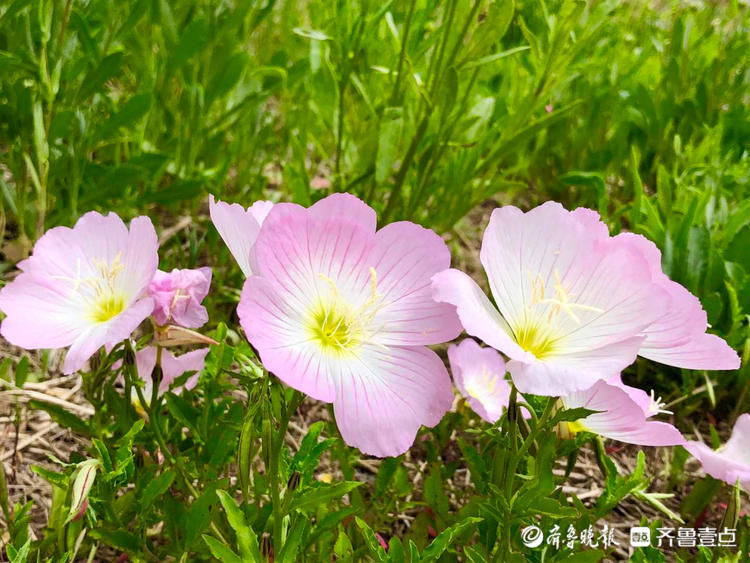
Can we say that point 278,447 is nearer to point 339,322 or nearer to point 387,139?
point 339,322

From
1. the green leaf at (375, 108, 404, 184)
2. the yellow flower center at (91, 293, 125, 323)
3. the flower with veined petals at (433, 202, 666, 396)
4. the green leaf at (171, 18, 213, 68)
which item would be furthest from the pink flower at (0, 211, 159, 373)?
the green leaf at (171, 18, 213, 68)

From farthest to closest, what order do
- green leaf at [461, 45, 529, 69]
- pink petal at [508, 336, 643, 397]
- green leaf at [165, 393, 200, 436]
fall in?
green leaf at [461, 45, 529, 69], green leaf at [165, 393, 200, 436], pink petal at [508, 336, 643, 397]

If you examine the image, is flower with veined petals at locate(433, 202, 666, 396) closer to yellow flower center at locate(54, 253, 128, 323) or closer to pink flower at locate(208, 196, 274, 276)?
pink flower at locate(208, 196, 274, 276)

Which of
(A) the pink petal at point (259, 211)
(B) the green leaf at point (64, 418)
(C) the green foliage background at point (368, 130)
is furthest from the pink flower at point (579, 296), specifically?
(B) the green leaf at point (64, 418)

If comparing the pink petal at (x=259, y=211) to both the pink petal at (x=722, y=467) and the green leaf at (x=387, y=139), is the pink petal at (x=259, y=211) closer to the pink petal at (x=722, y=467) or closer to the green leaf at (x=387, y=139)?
the pink petal at (x=722, y=467)

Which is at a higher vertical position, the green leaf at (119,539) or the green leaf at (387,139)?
the green leaf at (387,139)

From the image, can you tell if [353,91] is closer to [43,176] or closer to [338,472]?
[43,176]
